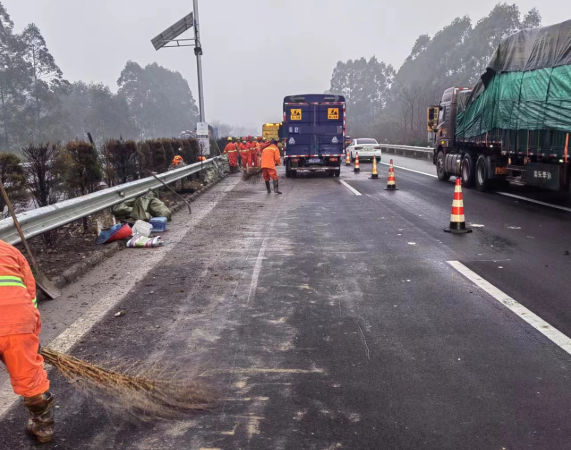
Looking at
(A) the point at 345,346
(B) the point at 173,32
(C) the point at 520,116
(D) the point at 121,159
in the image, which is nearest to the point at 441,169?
(C) the point at 520,116

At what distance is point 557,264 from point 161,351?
17.0ft

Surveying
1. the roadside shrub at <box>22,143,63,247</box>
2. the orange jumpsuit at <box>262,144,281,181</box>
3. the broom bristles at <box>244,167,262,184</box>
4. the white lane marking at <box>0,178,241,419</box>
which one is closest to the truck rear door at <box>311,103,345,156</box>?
the broom bristles at <box>244,167,262,184</box>

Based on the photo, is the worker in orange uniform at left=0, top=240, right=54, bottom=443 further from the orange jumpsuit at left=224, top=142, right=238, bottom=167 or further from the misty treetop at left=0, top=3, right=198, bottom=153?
the orange jumpsuit at left=224, top=142, right=238, bottom=167

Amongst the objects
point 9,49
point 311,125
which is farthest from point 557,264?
point 9,49

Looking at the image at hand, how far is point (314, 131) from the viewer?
21.7m

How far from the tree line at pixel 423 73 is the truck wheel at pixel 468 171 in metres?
26.0

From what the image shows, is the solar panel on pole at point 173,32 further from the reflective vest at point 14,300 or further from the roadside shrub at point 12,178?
the reflective vest at point 14,300

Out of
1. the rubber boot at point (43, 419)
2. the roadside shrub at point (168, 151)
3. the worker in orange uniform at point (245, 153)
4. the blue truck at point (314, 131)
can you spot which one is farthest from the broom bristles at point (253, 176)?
the rubber boot at point (43, 419)

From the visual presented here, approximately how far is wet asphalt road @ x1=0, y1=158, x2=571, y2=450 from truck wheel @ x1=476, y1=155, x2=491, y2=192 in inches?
266

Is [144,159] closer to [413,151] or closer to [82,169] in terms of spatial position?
[82,169]

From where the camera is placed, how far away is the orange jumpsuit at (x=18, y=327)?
2.68m

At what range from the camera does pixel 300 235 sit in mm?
9211

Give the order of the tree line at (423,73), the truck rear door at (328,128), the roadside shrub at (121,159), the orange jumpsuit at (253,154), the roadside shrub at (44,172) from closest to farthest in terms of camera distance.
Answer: the roadside shrub at (44,172) → the roadside shrub at (121,159) → the truck rear door at (328,128) → the orange jumpsuit at (253,154) → the tree line at (423,73)

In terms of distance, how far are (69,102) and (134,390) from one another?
99686 millimetres
